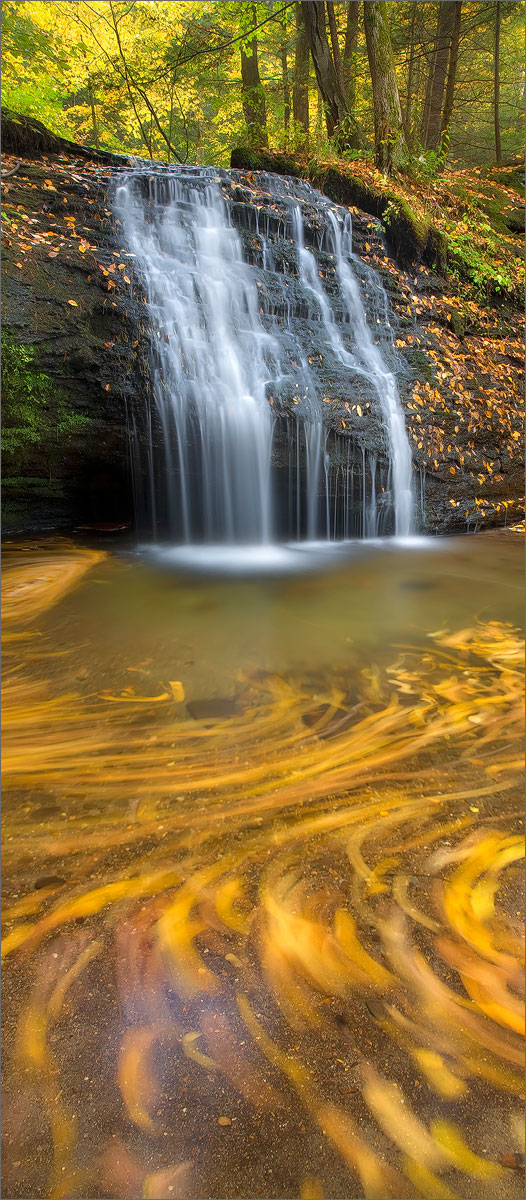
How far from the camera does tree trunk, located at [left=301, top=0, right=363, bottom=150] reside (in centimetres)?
960

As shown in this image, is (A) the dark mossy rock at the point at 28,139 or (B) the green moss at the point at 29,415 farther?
(A) the dark mossy rock at the point at 28,139

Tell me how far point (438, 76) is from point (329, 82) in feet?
17.6

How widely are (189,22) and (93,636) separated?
1556 centimetres

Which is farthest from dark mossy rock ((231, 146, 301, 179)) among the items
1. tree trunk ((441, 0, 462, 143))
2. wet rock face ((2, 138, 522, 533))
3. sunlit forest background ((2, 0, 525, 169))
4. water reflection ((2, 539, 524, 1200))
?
water reflection ((2, 539, 524, 1200))

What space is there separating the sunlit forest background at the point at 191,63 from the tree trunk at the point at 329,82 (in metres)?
0.28

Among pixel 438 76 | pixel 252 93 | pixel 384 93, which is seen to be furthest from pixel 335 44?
pixel 438 76

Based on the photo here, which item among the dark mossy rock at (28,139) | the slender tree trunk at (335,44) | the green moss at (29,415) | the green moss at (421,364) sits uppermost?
the slender tree trunk at (335,44)

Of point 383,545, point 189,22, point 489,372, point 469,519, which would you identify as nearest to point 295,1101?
point 383,545

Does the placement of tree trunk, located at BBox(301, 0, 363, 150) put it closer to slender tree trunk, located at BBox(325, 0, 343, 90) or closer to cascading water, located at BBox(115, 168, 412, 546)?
slender tree trunk, located at BBox(325, 0, 343, 90)

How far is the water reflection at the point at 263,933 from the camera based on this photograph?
93cm

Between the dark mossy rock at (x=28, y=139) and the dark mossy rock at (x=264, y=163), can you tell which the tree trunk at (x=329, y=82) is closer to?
the dark mossy rock at (x=264, y=163)

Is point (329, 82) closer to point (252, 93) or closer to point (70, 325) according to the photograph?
point (252, 93)

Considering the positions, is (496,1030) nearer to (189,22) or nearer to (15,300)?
(15,300)

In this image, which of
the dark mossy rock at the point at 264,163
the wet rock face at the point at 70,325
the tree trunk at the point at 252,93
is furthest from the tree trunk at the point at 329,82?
the wet rock face at the point at 70,325
